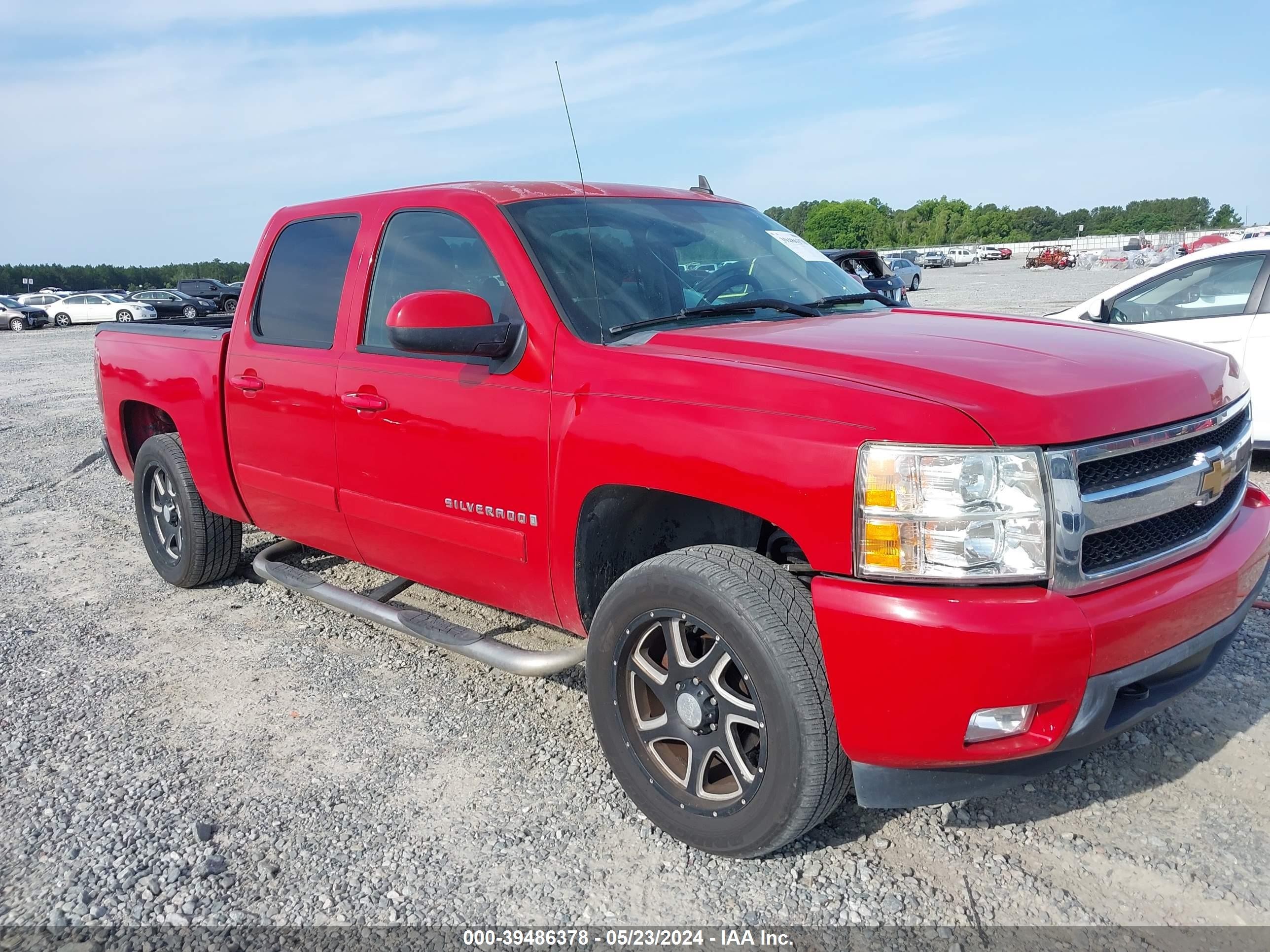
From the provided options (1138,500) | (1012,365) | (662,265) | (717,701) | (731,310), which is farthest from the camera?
(662,265)

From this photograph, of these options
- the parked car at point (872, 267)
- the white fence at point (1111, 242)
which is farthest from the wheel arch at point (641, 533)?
the white fence at point (1111, 242)

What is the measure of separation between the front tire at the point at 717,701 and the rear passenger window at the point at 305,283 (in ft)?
6.27

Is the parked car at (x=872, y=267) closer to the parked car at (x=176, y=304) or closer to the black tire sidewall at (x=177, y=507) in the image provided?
the black tire sidewall at (x=177, y=507)

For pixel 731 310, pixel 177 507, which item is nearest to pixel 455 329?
pixel 731 310

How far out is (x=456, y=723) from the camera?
355 cm

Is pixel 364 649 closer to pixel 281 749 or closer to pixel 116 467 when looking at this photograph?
pixel 281 749

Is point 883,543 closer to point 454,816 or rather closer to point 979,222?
point 454,816

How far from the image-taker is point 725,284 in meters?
3.47

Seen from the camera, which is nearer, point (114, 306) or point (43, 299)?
point (114, 306)

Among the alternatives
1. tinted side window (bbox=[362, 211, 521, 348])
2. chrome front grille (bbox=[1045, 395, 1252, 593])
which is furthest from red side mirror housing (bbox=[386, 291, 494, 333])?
chrome front grille (bbox=[1045, 395, 1252, 593])

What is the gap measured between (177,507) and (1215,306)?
6.77 metres

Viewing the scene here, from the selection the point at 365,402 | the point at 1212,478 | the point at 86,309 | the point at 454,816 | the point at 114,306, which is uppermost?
the point at 365,402

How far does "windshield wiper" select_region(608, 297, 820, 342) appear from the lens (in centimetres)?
312

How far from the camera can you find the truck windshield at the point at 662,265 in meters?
3.16
